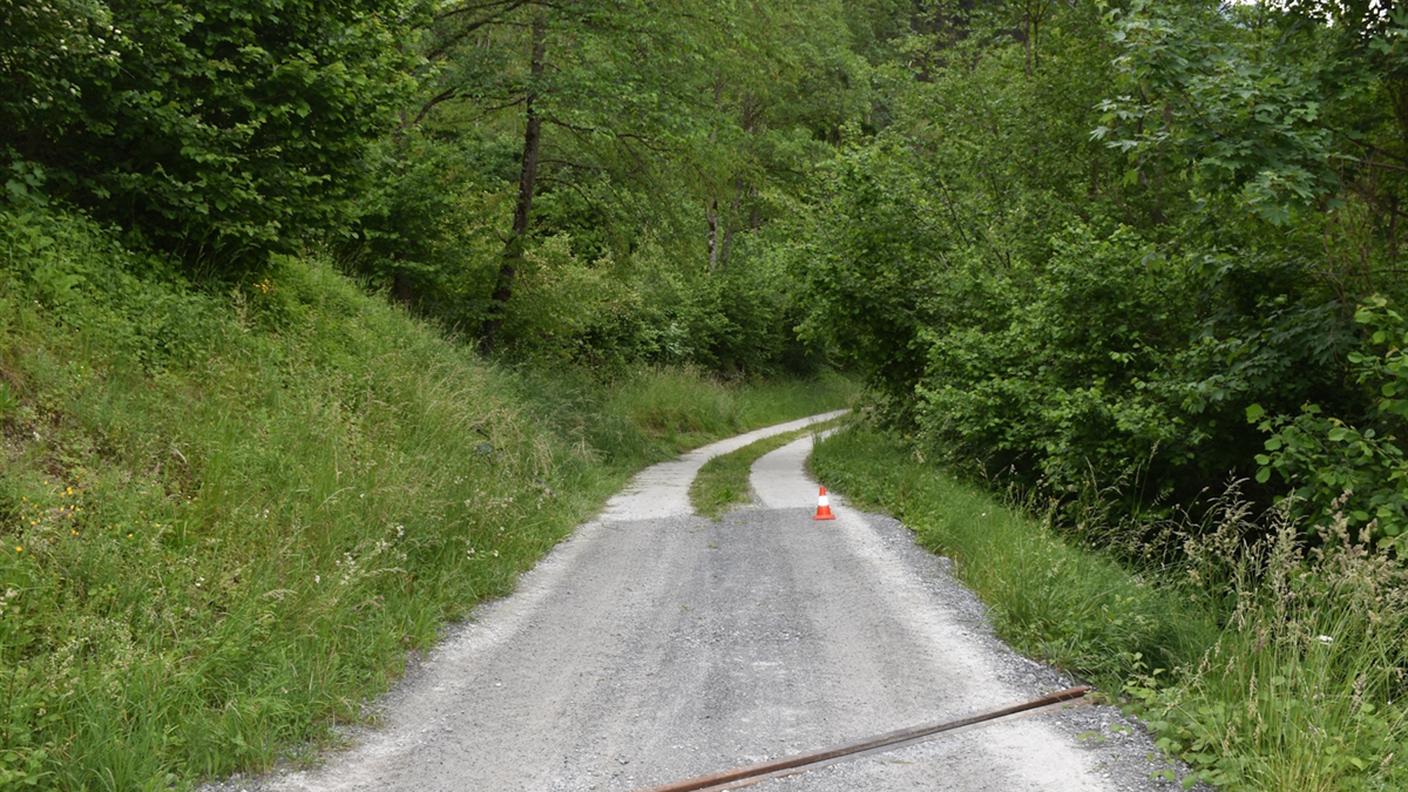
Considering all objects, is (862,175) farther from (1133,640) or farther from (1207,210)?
(1133,640)

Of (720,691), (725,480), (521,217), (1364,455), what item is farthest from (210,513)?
(521,217)

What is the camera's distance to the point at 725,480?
15.3 metres

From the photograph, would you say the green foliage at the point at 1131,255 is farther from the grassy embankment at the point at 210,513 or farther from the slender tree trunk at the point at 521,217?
the grassy embankment at the point at 210,513

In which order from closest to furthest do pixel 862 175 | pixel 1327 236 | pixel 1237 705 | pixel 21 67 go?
pixel 1237 705
pixel 21 67
pixel 1327 236
pixel 862 175

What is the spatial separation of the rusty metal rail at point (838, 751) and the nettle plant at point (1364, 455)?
89.6 inches

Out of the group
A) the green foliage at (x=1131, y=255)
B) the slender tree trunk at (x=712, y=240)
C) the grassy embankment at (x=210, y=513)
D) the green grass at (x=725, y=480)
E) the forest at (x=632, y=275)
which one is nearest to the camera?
the grassy embankment at (x=210, y=513)

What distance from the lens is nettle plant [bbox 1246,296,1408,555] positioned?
6.18 m

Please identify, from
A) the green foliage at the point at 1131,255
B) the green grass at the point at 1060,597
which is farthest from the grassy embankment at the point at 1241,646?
the green foliage at the point at 1131,255

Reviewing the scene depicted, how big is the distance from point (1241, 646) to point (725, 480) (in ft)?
35.2

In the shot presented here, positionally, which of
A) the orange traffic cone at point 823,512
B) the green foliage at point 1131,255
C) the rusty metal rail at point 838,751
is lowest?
the rusty metal rail at point 838,751

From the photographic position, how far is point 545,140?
704 inches

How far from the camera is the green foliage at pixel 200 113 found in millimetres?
7117

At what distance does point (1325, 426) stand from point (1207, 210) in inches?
88.8

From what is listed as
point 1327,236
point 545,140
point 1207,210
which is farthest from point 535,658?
point 545,140
